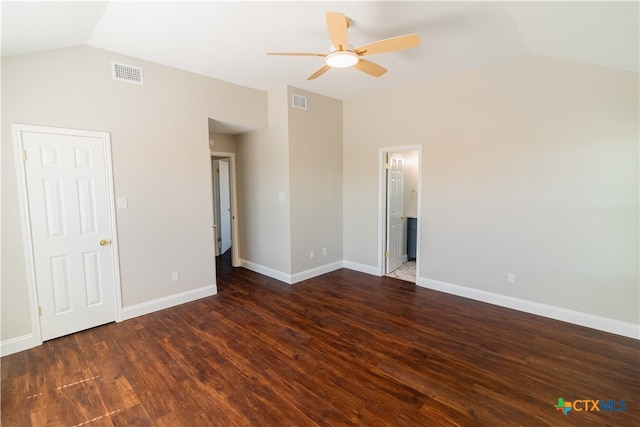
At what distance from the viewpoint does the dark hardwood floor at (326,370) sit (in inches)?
78.9

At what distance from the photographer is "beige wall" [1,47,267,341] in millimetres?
2715

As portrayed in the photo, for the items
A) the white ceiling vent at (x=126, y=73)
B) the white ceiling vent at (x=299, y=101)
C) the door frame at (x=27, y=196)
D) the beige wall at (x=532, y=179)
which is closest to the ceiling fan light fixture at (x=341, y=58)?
the white ceiling vent at (x=299, y=101)

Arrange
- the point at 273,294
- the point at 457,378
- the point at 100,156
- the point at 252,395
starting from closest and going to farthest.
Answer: the point at 252,395 → the point at 457,378 → the point at 100,156 → the point at 273,294

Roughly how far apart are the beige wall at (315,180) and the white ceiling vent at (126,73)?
1.96 meters

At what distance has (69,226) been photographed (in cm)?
304

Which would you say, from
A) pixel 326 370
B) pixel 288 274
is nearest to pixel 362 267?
pixel 288 274

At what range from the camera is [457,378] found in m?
2.36

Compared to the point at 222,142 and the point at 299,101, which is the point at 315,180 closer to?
the point at 299,101

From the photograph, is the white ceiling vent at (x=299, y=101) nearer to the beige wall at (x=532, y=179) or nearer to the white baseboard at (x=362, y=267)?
the beige wall at (x=532, y=179)

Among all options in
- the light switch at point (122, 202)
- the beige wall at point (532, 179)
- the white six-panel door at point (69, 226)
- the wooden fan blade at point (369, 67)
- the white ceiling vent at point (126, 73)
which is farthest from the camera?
the light switch at point (122, 202)

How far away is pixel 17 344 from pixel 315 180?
4.01m

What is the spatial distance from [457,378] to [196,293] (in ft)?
10.9

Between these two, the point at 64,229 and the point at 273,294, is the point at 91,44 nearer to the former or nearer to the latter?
the point at 64,229

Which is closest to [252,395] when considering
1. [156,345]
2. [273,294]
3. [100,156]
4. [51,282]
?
[156,345]
